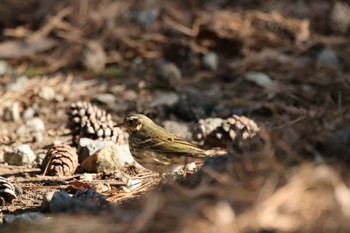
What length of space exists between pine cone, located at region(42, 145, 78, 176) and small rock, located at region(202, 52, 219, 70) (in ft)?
9.87

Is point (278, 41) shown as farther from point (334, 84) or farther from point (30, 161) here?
point (30, 161)

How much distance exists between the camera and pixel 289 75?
24.7ft

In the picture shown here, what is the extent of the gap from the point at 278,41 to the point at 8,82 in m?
3.00

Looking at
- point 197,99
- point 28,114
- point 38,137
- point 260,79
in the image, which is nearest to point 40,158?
point 38,137

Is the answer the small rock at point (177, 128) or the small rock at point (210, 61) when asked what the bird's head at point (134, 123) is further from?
the small rock at point (210, 61)

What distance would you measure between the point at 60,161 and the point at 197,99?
1.97 metres

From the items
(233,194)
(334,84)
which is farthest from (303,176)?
(334,84)

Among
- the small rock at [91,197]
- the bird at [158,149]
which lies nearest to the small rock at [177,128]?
the bird at [158,149]

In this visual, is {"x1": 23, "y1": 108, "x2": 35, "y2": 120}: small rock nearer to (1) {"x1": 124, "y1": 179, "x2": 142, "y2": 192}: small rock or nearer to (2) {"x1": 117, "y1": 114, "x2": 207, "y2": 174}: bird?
(2) {"x1": 117, "y1": 114, "x2": 207, "y2": 174}: bird

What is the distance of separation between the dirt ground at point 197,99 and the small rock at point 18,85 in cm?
2

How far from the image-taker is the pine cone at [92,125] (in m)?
5.75

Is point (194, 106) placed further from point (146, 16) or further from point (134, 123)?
point (146, 16)

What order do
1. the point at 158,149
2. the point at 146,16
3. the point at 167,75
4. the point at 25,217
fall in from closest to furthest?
the point at 25,217 → the point at 158,149 → the point at 167,75 → the point at 146,16

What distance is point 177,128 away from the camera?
247 inches
